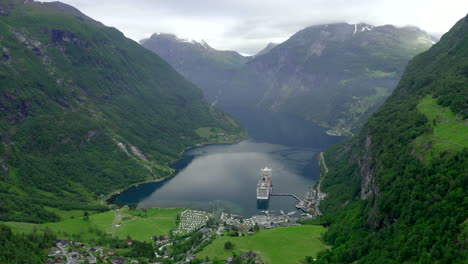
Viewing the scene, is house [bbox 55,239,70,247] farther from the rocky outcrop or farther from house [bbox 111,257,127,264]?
the rocky outcrop

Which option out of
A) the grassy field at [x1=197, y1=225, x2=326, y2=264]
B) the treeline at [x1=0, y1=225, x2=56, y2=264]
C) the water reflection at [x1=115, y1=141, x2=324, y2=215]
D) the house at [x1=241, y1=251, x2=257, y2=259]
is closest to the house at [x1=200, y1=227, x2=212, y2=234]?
the grassy field at [x1=197, y1=225, x2=326, y2=264]

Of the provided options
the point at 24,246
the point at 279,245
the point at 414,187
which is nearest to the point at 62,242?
the point at 24,246

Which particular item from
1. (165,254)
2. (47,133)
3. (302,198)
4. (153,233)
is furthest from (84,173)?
(302,198)

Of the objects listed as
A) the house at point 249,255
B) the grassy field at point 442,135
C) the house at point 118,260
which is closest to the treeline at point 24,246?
the house at point 118,260

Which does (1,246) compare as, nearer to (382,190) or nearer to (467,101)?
(382,190)

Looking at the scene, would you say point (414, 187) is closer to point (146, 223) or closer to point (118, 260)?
point (118, 260)
